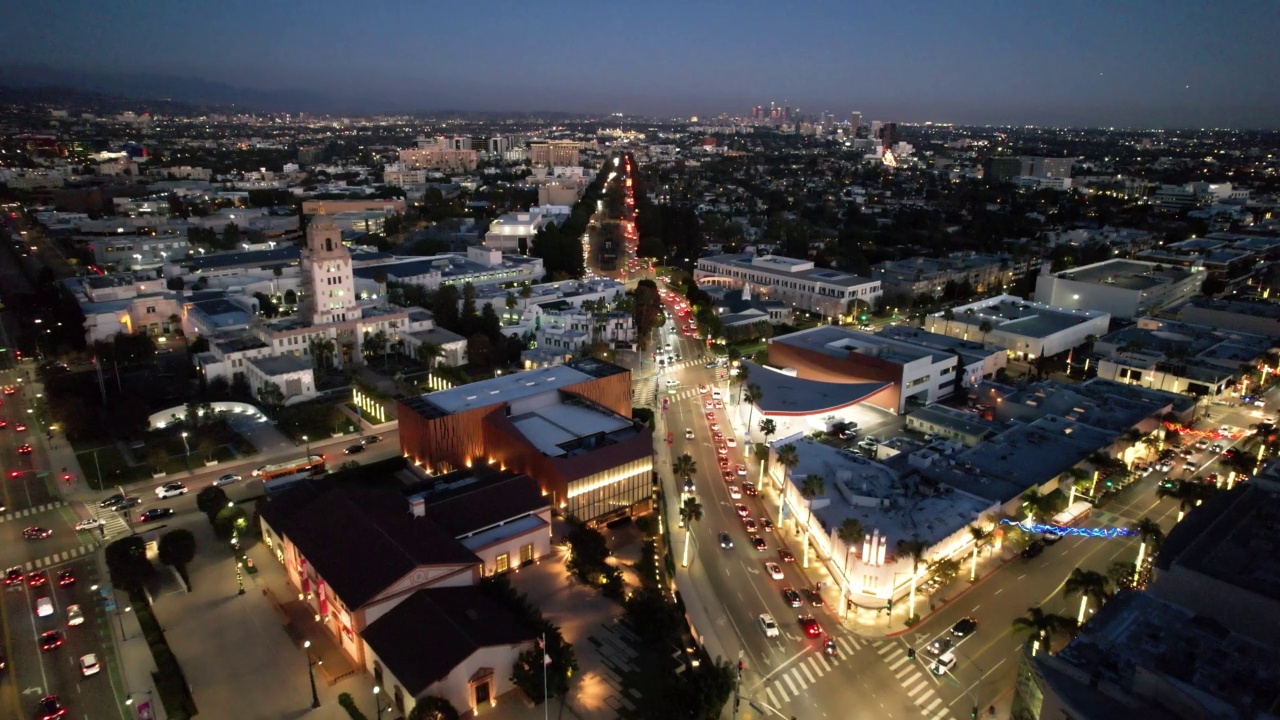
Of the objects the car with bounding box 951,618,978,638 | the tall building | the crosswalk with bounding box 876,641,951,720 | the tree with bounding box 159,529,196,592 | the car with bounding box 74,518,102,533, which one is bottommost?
the crosswalk with bounding box 876,641,951,720

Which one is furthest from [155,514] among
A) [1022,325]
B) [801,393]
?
[1022,325]

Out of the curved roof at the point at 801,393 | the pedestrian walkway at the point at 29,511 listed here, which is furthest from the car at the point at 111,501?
the curved roof at the point at 801,393

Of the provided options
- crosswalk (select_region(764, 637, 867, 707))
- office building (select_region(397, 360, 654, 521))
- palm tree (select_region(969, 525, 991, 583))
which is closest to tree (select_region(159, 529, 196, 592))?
office building (select_region(397, 360, 654, 521))

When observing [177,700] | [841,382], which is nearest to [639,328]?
[841,382]

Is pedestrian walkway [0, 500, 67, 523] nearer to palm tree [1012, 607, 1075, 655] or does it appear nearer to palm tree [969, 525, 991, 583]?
palm tree [969, 525, 991, 583]

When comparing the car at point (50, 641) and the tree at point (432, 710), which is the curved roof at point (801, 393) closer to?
the tree at point (432, 710)

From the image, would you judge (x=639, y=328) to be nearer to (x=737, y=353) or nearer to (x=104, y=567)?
(x=737, y=353)
